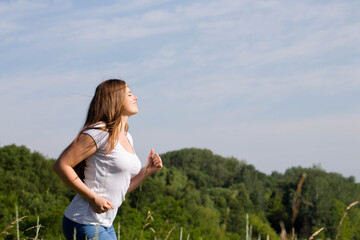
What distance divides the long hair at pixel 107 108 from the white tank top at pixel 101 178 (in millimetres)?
69

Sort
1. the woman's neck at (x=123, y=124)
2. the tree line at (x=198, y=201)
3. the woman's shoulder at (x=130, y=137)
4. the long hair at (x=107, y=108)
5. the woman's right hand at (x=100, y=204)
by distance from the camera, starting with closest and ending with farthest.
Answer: the woman's right hand at (x=100, y=204)
the long hair at (x=107, y=108)
the woman's neck at (x=123, y=124)
the woman's shoulder at (x=130, y=137)
the tree line at (x=198, y=201)

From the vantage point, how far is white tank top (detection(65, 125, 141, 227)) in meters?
2.96

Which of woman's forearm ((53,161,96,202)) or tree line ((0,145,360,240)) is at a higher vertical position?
woman's forearm ((53,161,96,202))

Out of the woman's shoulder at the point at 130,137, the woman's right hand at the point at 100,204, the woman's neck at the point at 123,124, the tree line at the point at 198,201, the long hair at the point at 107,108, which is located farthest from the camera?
the tree line at the point at 198,201

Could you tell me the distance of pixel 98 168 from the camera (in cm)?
301

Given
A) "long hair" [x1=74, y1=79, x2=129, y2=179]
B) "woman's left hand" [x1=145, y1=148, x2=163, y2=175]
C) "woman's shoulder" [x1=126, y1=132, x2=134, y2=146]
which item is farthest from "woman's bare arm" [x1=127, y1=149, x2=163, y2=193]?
"long hair" [x1=74, y1=79, x2=129, y2=179]

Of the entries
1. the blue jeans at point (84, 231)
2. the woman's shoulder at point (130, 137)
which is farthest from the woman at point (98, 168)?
the woman's shoulder at point (130, 137)

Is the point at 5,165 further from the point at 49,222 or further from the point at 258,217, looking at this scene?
the point at 258,217

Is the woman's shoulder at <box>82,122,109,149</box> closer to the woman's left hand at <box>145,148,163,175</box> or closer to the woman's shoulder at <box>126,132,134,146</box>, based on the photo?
the woman's shoulder at <box>126,132,134,146</box>

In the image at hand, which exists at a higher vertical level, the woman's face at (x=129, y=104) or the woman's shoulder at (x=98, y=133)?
the woman's face at (x=129, y=104)

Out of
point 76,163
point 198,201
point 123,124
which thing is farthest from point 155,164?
point 198,201

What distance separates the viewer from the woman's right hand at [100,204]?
9.50 feet

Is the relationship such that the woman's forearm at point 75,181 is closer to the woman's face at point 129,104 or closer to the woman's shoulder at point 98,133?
the woman's shoulder at point 98,133

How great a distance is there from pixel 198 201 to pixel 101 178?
169 feet
